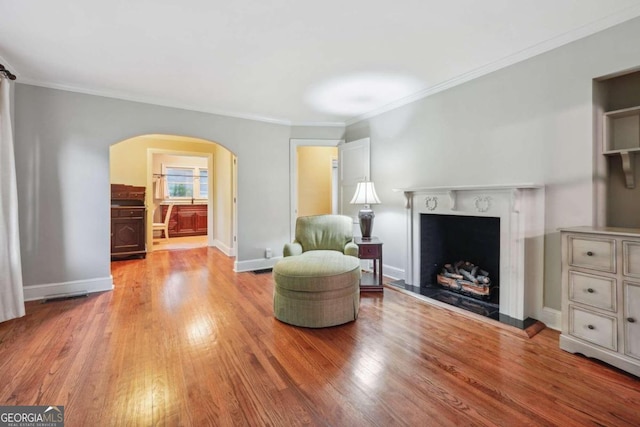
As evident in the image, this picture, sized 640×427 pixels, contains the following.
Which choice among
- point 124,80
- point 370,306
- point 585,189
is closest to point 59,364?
point 370,306

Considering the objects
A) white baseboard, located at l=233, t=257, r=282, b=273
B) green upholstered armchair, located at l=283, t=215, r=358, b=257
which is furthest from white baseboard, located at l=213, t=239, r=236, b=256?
green upholstered armchair, located at l=283, t=215, r=358, b=257

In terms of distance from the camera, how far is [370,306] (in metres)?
2.87

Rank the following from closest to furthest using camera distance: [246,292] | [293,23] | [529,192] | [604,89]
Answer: [293,23]
[604,89]
[529,192]
[246,292]

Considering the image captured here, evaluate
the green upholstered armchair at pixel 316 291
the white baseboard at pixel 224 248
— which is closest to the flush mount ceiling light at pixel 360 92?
the green upholstered armchair at pixel 316 291

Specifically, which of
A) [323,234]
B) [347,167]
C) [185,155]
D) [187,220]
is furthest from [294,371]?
[187,220]

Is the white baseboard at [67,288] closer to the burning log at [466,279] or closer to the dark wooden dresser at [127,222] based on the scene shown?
the dark wooden dresser at [127,222]

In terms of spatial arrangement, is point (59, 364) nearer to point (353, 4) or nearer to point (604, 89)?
point (353, 4)

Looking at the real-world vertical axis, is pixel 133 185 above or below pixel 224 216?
above

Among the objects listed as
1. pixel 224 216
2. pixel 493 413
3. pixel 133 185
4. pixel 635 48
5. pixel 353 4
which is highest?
pixel 353 4

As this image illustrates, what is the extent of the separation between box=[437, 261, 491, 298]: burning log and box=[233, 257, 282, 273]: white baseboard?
253 centimetres

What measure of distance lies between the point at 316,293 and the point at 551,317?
6.51 feet

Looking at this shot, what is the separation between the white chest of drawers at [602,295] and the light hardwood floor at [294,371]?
133 millimetres

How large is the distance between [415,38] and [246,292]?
3.05 m

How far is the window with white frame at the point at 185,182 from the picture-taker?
27.2 ft
